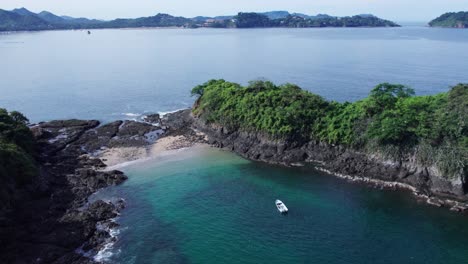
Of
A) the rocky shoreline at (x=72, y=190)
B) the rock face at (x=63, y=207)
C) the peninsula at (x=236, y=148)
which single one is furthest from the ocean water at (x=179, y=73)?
the peninsula at (x=236, y=148)

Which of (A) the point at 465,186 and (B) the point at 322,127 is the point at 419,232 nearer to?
(A) the point at 465,186

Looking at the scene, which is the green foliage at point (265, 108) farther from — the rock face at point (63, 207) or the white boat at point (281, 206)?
the white boat at point (281, 206)

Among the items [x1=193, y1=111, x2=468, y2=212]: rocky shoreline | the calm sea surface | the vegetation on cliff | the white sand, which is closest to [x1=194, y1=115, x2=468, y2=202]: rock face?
[x1=193, y1=111, x2=468, y2=212]: rocky shoreline

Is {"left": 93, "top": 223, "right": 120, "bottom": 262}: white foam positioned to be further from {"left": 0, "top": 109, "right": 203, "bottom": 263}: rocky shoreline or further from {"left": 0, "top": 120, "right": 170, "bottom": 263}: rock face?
{"left": 0, "top": 120, "right": 170, "bottom": 263}: rock face

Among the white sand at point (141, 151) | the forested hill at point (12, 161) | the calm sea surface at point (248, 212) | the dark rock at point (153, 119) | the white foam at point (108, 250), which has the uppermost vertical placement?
the forested hill at point (12, 161)

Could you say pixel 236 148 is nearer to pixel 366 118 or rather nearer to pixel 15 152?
pixel 366 118

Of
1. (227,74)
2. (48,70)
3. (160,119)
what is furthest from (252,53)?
(160,119)

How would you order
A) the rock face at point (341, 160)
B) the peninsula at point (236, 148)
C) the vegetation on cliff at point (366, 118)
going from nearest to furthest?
the peninsula at point (236, 148) → the rock face at point (341, 160) → the vegetation on cliff at point (366, 118)
